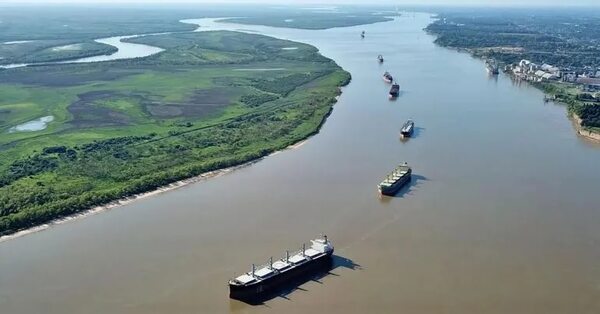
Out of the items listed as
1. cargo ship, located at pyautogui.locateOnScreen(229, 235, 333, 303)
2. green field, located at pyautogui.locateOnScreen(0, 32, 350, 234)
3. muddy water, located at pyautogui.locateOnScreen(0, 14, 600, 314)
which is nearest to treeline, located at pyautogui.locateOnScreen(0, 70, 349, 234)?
green field, located at pyautogui.locateOnScreen(0, 32, 350, 234)

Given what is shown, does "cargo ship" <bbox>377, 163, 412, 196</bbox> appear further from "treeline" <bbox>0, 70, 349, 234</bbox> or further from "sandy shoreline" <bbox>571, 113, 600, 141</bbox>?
"sandy shoreline" <bbox>571, 113, 600, 141</bbox>

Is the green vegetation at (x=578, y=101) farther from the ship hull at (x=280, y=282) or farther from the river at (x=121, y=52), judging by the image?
the river at (x=121, y=52)

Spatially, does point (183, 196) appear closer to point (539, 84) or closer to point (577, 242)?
point (577, 242)

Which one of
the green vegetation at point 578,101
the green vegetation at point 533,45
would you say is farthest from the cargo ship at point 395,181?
the green vegetation at point 533,45

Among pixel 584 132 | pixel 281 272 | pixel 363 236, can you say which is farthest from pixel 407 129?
pixel 281 272

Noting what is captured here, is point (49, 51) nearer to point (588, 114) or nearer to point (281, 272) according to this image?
point (588, 114)

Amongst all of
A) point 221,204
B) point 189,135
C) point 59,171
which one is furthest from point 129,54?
point 221,204
